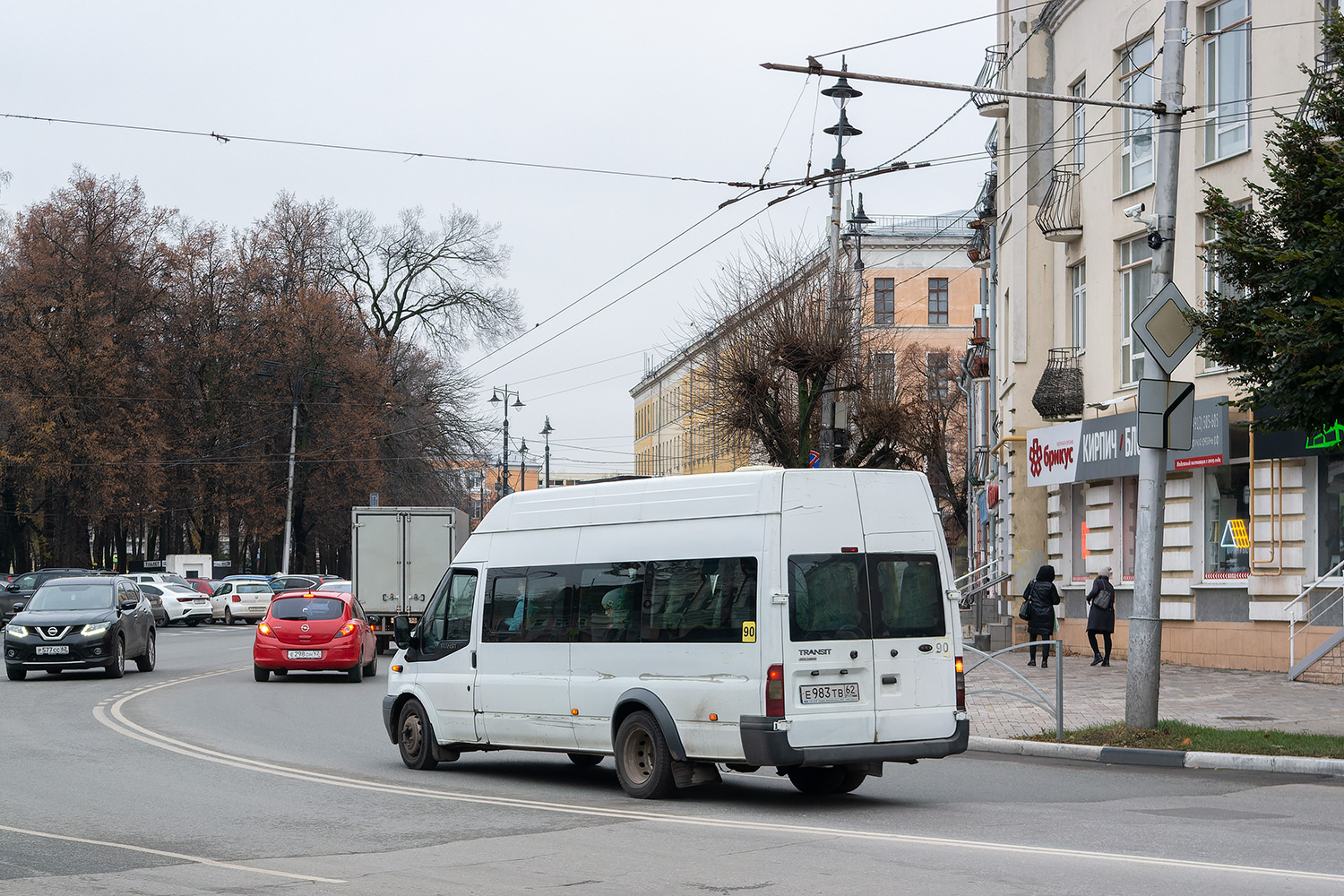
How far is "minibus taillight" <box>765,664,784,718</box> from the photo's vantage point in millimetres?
10445

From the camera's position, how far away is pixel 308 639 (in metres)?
24.4

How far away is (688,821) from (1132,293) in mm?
20541

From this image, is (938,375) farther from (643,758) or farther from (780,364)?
(643,758)

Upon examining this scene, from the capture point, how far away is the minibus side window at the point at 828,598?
10.7 m

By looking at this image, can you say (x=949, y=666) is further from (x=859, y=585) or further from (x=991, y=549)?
(x=991, y=549)

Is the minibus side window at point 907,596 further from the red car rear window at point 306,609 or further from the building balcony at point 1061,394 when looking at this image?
the building balcony at point 1061,394

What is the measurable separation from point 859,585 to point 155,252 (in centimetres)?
5350

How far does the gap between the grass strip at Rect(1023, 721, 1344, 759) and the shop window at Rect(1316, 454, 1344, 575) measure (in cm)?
892

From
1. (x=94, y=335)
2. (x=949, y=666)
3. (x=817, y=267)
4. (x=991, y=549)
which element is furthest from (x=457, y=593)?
(x=94, y=335)

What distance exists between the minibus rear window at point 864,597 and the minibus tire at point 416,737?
430 centimetres

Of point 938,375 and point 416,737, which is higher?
point 938,375

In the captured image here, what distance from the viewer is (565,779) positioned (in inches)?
505

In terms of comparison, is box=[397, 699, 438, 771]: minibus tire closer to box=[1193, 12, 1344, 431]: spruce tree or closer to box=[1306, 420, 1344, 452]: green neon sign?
box=[1193, 12, 1344, 431]: spruce tree


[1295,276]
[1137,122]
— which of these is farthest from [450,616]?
[1137,122]
